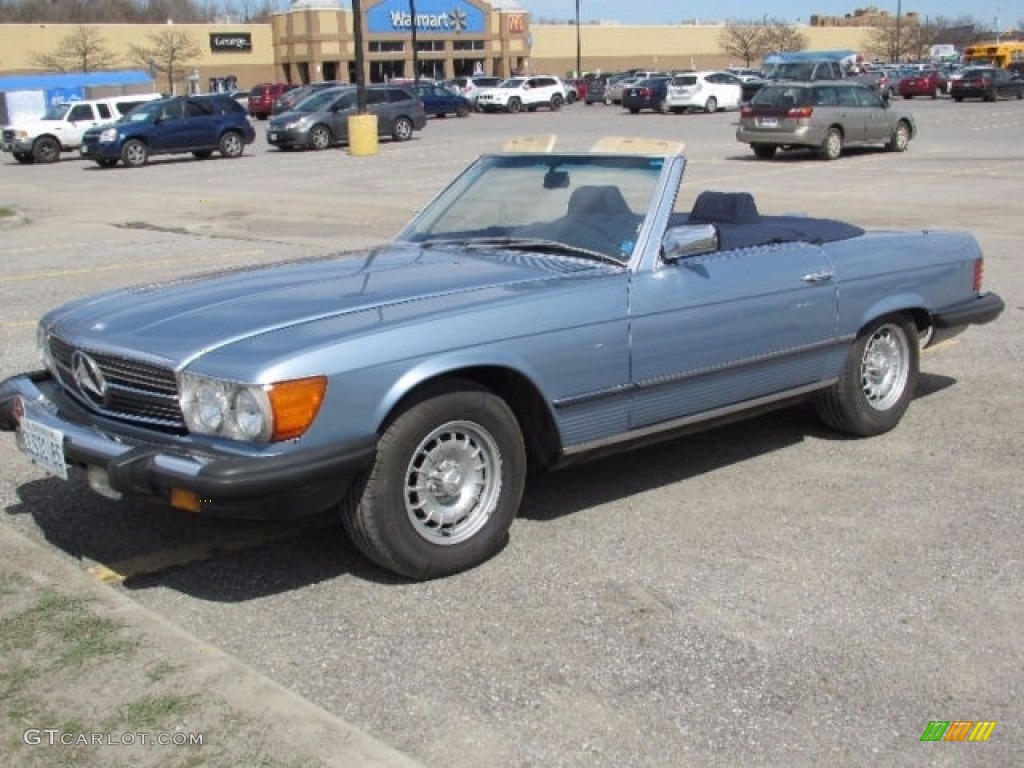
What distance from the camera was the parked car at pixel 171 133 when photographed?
30.3 metres

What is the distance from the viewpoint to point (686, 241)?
500cm

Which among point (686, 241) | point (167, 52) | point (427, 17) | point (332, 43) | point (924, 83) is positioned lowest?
point (686, 241)

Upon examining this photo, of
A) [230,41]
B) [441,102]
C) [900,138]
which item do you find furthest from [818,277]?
[230,41]

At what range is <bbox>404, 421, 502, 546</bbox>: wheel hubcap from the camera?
14.3 ft

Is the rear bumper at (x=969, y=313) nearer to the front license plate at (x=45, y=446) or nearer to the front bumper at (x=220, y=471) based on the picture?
the front bumper at (x=220, y=471)

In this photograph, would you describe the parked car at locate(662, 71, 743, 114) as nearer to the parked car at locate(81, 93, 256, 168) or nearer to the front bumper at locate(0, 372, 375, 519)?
the parked car at locate(81, 93, 256, 168)

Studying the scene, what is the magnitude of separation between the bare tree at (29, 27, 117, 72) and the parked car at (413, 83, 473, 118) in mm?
40290

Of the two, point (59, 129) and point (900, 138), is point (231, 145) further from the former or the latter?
point (900, 138)

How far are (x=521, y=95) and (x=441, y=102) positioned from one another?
18.5ft

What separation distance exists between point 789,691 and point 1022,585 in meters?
1.25

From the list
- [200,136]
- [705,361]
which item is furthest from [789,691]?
[200,136]

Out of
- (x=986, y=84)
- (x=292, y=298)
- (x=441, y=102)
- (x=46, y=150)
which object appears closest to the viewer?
(x=292, y=298)

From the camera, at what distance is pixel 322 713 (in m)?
3.32

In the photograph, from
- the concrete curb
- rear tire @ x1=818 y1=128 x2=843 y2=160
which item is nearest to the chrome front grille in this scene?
the concrete curb
